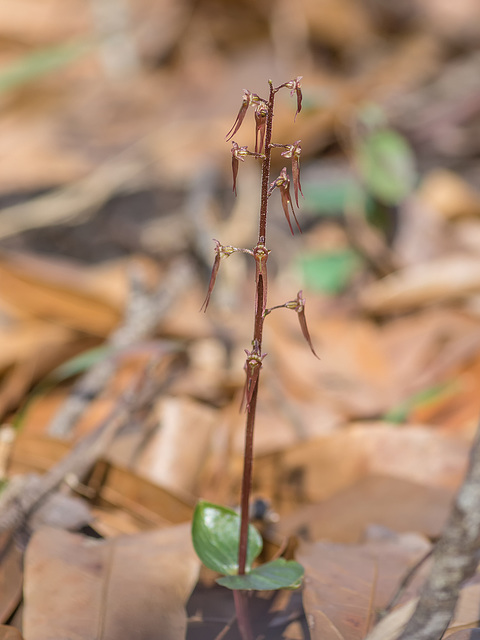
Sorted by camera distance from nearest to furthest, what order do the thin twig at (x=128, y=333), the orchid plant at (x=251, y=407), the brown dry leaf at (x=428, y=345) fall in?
the orchid plant at (x=251, y=407) < the thin twig at (x=128, y=333) < the brown dry leaf at (x=428, y=345)

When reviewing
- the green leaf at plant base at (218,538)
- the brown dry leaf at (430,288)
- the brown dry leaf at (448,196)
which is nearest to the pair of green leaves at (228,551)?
the green leaf at plant base at (218,538)

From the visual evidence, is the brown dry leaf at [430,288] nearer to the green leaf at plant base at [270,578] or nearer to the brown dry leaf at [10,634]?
the green leaf at plant base at [270,578]

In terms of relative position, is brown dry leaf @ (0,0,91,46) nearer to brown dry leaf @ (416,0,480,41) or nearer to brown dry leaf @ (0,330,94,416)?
brown dry leaf @ (416,0,480,41)

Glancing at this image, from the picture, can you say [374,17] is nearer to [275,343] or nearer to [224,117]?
[224,117]

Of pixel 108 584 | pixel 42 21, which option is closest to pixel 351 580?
pixel 108 584

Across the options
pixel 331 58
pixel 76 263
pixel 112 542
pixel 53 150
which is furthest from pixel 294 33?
pixel 112 542

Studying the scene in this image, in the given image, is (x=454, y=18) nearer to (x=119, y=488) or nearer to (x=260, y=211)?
(x=119, y=488)
